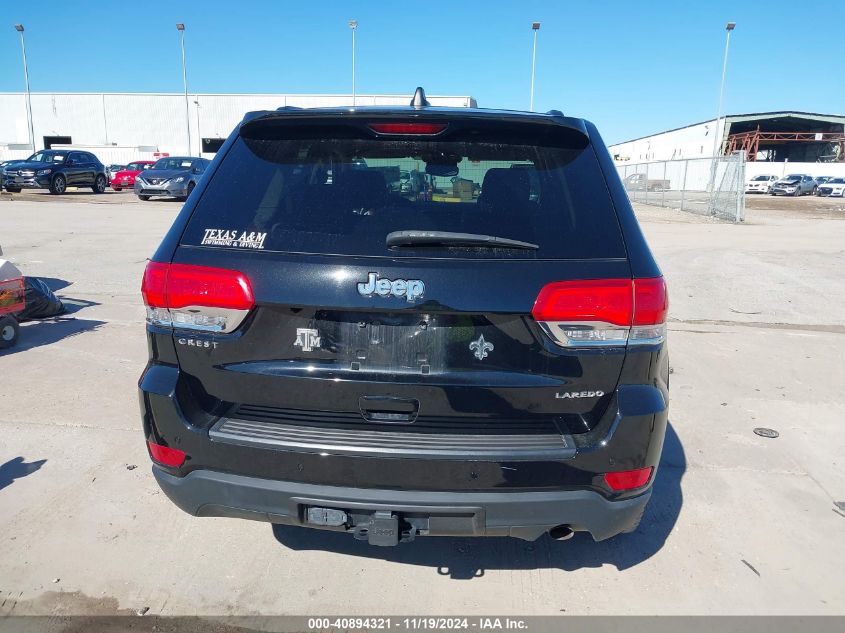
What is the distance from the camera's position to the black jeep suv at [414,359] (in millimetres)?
2139

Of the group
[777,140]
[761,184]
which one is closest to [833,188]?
[761,184]

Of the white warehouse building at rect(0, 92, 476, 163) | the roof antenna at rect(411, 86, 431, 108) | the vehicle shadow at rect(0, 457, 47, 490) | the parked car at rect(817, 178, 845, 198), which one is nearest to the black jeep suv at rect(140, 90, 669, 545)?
the roof antenna at rect(411, 86, 431, 108)

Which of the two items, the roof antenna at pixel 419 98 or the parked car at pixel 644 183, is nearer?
the roof antenna at pixel 419 98

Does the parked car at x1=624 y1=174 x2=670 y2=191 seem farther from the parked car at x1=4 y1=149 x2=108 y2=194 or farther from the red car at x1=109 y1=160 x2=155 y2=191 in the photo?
the parked car at x1=4 y1=149 x2=108 y2=194

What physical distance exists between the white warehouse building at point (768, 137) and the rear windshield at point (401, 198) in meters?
57.9

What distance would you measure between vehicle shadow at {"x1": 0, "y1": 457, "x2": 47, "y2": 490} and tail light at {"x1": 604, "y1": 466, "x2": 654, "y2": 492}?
3.16 meters

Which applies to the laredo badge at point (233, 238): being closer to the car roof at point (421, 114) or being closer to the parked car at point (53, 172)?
the car roof at point (421, 114)

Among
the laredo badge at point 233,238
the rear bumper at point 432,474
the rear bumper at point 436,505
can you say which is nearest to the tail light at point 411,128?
the laredo badge at point 233,238

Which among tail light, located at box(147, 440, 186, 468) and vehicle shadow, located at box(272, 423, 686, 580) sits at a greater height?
tail light, located at box(147, 440, 186, 468)

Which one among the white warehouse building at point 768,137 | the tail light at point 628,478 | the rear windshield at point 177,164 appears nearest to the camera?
the tail light at point 628,478

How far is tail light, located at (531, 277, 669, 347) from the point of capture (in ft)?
6.97

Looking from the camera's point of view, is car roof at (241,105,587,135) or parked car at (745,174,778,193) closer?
car roof at (241,105,587,135)

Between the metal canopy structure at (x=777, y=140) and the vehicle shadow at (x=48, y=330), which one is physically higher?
the metal canopy structure at (x=777, y=140)

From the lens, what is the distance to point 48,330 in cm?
644
